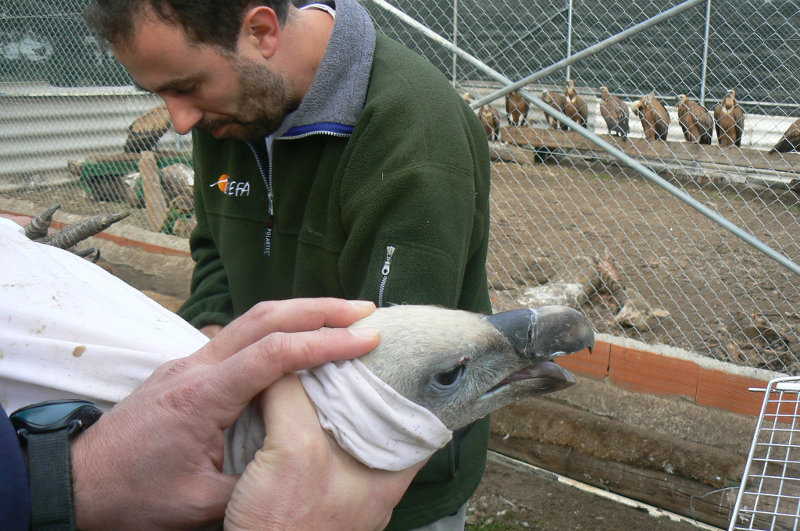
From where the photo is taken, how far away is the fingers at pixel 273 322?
1193 millimetres

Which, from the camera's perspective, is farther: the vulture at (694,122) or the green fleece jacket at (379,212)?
the vulture at (694,122)

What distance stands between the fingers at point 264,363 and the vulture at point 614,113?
848 centimetres

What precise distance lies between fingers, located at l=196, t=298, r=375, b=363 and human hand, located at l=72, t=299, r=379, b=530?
0.07 meters

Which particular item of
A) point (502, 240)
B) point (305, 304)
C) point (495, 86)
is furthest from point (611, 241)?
point (305, 304)

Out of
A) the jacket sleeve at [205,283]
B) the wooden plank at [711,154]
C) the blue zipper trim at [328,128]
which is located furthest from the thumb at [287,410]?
the wooden plank at [711,154]

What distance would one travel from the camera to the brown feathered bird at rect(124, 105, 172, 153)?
29.6 feet

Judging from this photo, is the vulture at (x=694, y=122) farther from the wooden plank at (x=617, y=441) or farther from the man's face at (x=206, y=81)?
the man's face at (x=206, y=81)

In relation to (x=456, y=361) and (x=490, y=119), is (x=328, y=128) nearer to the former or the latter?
(x=456, y=361)

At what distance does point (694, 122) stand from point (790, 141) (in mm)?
1118

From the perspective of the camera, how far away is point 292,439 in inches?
42.4

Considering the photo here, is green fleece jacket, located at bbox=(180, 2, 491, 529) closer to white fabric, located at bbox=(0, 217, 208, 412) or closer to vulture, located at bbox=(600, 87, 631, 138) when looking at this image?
white fabric, located at bbox=(0, 217, 208, 412)

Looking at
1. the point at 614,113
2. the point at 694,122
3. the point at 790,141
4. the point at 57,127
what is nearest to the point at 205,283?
the point at 790,141

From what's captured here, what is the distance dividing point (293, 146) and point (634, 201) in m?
7.41

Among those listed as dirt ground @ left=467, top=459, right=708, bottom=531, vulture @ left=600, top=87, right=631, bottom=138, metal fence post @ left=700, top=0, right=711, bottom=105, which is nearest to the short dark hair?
dirt ground @ left=467, top=459, right=708, bottom=531
